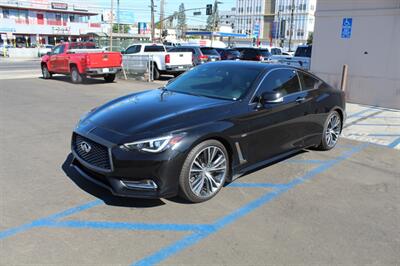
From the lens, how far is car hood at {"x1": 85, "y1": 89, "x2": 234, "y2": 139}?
4.08 meters

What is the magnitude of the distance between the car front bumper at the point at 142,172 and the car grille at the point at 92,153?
0.05 m

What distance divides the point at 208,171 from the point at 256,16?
145m

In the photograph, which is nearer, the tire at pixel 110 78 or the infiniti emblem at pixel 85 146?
the infiniti emblem at pixel 85 146

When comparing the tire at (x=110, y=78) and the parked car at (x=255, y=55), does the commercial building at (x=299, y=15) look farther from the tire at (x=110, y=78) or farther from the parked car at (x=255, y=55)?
the tire at (x=110, y=78)

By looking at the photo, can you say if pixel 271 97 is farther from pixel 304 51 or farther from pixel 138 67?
pixel 304 51

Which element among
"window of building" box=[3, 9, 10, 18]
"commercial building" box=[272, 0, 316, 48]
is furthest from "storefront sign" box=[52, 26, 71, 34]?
"commercial building" box=[272, 0, 316, 48]

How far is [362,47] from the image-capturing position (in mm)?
11992

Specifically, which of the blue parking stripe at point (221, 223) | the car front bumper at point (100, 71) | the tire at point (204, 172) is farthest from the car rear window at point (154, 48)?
the tire at point (204, 172)

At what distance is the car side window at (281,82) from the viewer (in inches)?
205

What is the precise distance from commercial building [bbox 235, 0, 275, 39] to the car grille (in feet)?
451

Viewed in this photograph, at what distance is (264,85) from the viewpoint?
16.9 feet

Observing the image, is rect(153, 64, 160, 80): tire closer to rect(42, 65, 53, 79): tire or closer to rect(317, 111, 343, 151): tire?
rect(42, 65, 53, 79): tire

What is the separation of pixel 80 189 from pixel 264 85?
9.04 ft

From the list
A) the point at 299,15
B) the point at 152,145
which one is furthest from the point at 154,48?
the point at 299,15
